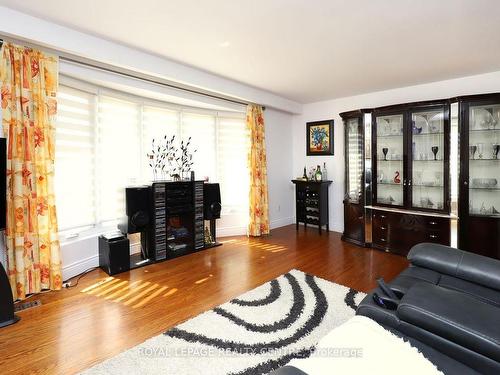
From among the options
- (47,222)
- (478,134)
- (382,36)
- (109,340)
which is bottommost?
(109,340)

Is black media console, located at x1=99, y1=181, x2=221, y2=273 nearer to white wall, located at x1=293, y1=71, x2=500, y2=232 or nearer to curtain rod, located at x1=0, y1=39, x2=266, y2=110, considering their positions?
curtain rod, located at x1=0, y1=39, x2=266, y2=110

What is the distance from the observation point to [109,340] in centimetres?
204

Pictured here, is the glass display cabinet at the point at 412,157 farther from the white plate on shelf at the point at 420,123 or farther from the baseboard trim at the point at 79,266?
the baseboard trim at the point at 79,266

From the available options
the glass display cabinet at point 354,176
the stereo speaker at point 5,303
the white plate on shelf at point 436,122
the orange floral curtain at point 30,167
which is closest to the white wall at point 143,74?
the orange floral curtain at point 30,167

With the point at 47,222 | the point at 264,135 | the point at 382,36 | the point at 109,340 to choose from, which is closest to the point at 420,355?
the point at 109,340

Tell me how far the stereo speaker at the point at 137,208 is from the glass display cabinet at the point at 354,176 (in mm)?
3032

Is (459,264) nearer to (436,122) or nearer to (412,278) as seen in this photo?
(412,278)

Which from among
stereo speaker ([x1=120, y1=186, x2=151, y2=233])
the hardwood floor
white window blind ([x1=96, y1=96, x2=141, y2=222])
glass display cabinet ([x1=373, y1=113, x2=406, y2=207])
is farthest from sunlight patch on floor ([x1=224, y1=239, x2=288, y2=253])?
white window blind ([x1=96, y1=96, x2=141, y2=222])

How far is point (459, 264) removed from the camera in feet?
6.36

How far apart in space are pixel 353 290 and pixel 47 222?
3.02m

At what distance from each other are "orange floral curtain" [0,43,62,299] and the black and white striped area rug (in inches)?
57.1

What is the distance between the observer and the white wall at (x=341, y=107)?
12.6ft

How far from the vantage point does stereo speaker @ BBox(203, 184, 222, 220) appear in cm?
438

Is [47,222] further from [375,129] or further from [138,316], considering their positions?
[375,129]
